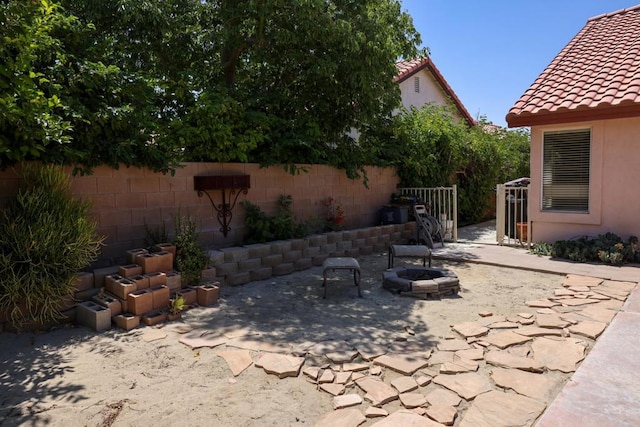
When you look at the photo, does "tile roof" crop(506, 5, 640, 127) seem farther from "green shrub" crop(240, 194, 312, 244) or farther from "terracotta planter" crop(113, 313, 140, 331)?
"terracotta planter" crop(113, 313, 140, 331)

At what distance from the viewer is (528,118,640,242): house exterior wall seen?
6.94m

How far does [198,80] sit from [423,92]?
1244 cm

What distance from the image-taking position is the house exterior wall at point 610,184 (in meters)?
6.94

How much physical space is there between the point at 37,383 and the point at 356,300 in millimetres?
3295

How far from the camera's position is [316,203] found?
7938 mm

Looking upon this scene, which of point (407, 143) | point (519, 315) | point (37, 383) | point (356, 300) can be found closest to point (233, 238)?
point (356, 300)

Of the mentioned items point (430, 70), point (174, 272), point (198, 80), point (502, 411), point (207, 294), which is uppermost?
point (430, 70)

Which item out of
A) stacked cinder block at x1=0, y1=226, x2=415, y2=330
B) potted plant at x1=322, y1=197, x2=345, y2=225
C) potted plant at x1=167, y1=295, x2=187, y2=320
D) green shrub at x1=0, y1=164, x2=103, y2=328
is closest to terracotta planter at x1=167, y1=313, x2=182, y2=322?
potted plant at x1=167, y1=295, x2=187, y2=320

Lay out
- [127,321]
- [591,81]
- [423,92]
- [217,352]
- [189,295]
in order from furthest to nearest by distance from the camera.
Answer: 1. [423,92]
2. [591,81]
3. [189,295]
4. [127,321]
5. [217,352]

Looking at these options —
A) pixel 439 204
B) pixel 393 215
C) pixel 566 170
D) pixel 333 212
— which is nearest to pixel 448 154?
pixel 439 204

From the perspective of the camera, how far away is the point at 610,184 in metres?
7.16

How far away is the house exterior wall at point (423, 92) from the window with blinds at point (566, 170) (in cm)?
820

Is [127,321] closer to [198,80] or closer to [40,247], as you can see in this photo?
[40,247]

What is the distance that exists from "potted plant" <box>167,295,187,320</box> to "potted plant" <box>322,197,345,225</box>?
3.96m
